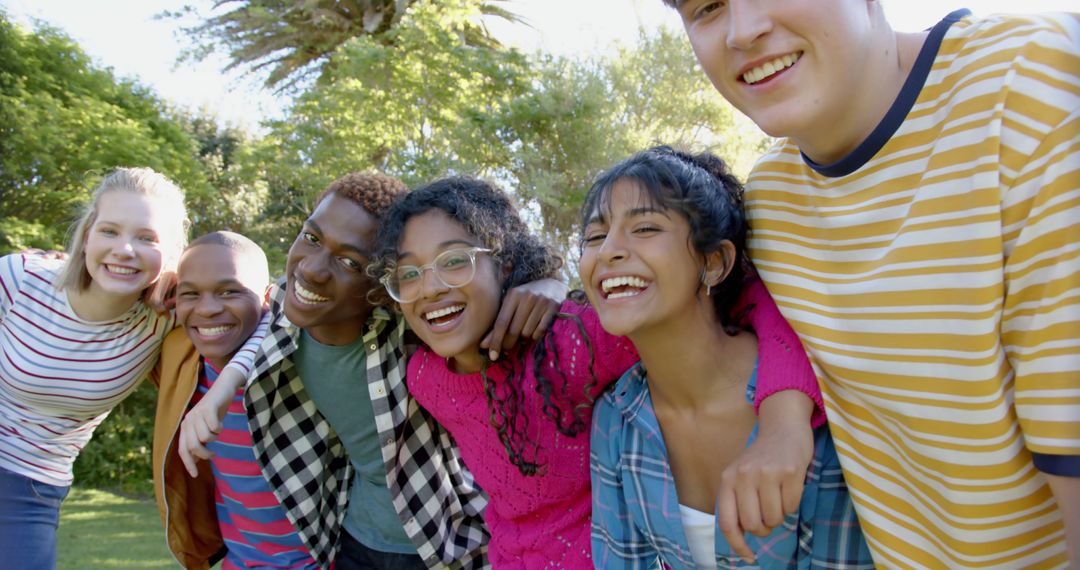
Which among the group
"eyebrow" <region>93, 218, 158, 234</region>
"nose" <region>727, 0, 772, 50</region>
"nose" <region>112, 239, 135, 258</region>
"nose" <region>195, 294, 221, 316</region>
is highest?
"eyebrow" <region>93, 218, 158, 234</region>

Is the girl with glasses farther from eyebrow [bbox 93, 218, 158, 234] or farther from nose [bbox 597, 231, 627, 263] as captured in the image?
eyebrow [bbox 93, 218, 158, 234]

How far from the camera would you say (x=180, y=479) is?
3.12 metres

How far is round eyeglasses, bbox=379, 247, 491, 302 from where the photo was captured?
8.23ft

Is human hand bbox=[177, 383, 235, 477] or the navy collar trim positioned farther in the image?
human hand bbox=[177, 383, 235, 477]

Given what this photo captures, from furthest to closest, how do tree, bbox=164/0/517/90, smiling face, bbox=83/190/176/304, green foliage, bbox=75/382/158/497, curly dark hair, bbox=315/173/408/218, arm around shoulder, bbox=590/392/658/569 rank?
tree, bbox=164/0/517/90
green foliage, bbox=75/382/158/497
smiling face, bbox=83/190/176/304
curly dark hair, bbox=315/173/408/218
arm around shoulder, bbox=590/392/658/569


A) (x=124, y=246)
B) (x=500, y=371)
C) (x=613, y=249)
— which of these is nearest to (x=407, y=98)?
(x=124, y=246)

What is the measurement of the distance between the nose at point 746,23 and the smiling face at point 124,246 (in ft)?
8.80

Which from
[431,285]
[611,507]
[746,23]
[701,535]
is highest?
[746,23]

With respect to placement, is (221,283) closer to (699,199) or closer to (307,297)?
(307,297)

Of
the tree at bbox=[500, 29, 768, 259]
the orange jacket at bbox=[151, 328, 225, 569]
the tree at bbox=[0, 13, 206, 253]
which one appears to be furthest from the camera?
the tree at bbox=[500, 29, 768, 259]

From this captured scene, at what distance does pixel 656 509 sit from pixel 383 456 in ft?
3.85

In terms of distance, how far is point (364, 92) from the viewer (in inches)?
466

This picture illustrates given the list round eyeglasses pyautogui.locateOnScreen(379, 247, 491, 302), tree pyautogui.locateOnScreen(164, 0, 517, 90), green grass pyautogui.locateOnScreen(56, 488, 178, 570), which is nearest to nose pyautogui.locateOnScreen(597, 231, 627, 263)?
round eyeglasses pyautogui.locateOnScreen(379, 247, 491, 302)

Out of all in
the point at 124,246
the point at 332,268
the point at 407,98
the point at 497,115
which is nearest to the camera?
the point at 332,268
